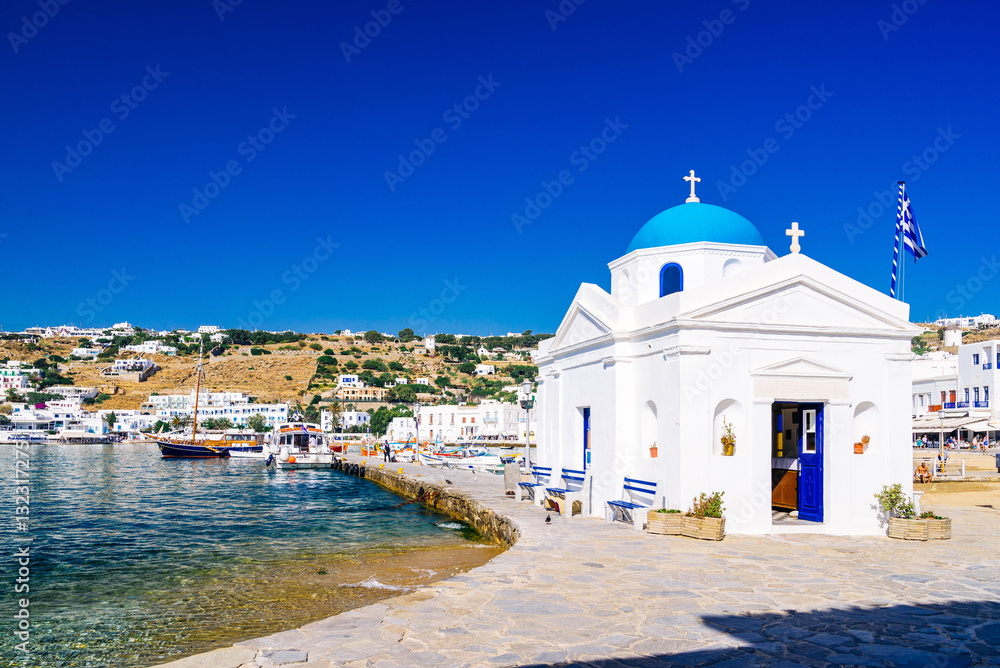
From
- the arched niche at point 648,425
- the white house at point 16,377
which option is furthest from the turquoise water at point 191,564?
the white house at point 16,377

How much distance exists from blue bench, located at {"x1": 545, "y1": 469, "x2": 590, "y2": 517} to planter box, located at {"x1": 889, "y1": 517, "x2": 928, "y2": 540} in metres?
5.73

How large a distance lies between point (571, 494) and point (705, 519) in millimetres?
4168

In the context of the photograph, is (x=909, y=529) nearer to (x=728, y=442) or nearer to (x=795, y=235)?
(x=728, y=442)

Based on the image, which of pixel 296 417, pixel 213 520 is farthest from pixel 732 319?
pixel 296 417

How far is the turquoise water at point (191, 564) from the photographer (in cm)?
1014

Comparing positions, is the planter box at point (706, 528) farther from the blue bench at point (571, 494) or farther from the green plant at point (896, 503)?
the blue bench at point (571, 494)

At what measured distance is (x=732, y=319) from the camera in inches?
524

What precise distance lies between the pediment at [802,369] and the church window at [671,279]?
11.6ft

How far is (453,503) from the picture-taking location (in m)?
23.9

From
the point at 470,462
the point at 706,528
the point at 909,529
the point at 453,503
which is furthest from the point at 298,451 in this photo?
the point at 909,529

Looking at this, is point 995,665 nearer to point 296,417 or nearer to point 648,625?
point 648,625

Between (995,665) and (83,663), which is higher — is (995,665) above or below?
above

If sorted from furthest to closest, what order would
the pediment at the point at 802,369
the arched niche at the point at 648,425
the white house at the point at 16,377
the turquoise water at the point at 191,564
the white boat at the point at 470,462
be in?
1. the white house at the point at 16,377
2. the white boat at the point at 470,462
3. the arched niche at the point at 648,425
4. the pediment at the point at 802,369
5. the turquoise water at the point at 191,564

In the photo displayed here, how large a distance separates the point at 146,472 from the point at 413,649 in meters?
55.6
